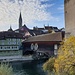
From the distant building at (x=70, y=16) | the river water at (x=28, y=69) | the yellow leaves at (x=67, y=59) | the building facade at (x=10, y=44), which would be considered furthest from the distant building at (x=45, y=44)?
the yellow leaves at (x=67, y=59)

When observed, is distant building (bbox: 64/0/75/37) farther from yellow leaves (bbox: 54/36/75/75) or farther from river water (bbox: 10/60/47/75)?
yellow leaves (bbox: 54/36/75/75)

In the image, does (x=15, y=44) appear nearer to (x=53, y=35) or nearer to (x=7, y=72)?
(x=53, y=35)

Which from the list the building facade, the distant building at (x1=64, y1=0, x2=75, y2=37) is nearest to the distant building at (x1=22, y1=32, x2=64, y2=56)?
the building facade

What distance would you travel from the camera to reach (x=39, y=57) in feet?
79.2

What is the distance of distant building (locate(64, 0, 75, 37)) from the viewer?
1450cm

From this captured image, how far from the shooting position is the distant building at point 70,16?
14.5 metres

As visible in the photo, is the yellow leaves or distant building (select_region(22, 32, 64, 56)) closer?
the yellow leaves

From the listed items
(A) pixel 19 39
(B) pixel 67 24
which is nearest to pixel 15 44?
(A) pixel 19 39

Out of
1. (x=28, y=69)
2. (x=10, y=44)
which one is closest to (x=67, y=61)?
(x=28, y=69)

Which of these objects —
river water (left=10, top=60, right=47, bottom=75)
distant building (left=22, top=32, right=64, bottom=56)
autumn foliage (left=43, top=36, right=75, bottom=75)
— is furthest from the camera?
distant building (left=22, top=32, right=64, bottom=56)

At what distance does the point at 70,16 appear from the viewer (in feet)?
49.1

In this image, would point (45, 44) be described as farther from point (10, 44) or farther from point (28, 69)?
point (28, 69)

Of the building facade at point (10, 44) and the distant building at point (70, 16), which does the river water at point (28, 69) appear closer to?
the distant building at point (70, 16)

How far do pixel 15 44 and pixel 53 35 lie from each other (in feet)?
16.8
